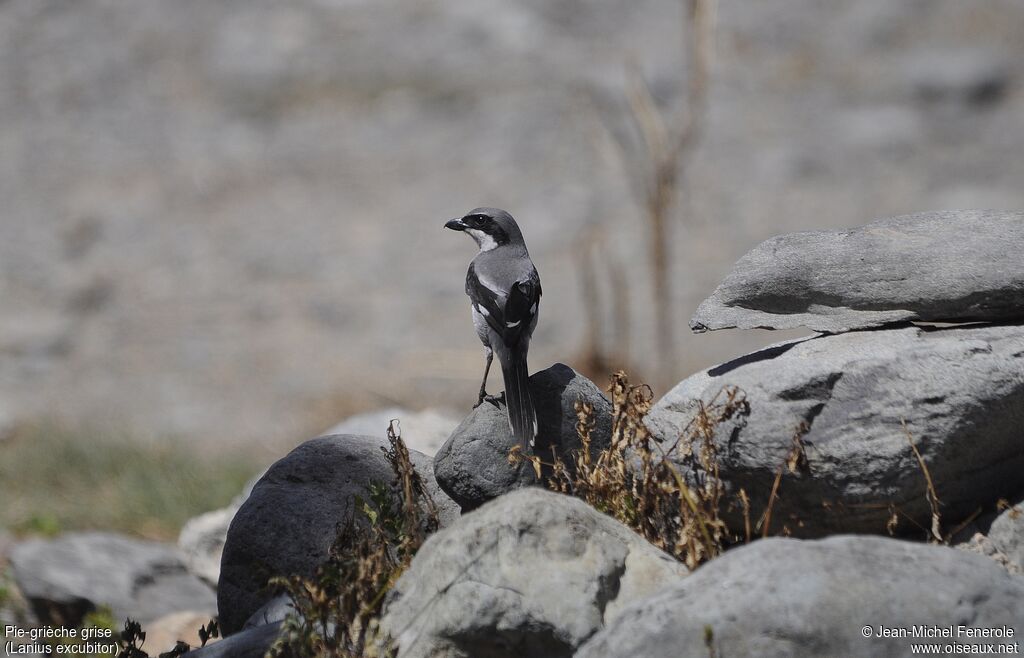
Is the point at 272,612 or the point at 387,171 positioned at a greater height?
the point at 387,171

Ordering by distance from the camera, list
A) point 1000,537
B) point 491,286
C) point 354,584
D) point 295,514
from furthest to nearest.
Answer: point 491,286
point 295,514
point 1000,537
point 354,584

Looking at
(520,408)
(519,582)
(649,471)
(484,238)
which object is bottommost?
(519,582)

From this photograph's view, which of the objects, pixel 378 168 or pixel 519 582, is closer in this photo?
pixel 519 582

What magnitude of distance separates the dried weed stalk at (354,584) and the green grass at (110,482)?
4.94 m

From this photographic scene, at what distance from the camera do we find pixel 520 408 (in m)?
4.33

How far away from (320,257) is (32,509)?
20.1 ft

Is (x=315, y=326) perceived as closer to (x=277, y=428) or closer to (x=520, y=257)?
(x=277, y=428)

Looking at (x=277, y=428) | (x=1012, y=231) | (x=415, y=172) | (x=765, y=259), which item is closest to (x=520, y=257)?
(x=765, y=259)

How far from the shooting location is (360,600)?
11.2ft

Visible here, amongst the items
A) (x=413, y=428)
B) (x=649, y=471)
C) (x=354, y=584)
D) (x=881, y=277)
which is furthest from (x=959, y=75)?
(x=354, y=584)


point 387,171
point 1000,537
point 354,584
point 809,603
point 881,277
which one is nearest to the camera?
point 809,603

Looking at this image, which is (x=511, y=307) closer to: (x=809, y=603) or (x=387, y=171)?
(x=809, y=603)

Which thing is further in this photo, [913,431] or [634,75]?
[634,75]

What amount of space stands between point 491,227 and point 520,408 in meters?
1.32
